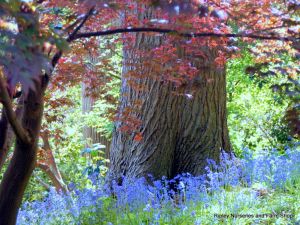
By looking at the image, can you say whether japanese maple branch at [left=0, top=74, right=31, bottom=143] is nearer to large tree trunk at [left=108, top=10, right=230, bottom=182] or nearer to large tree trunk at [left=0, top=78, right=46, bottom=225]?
large tree trunk at [left=0, top=78, right=46, bottom=225]

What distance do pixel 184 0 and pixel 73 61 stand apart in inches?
63.7

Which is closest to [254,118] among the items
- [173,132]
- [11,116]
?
[173,132]

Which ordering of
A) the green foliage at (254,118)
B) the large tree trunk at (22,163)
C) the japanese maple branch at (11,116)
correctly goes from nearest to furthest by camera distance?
the japanese maple branch at (11,116) → the large tree trunk at (22,163) → the green foliage at (254,118)

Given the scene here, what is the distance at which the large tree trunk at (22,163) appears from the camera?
2.94 m

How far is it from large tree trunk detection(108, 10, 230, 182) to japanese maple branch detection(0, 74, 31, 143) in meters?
2.79

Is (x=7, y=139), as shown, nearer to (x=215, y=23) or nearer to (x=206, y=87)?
(x=215, y=23)

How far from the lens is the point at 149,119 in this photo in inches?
223

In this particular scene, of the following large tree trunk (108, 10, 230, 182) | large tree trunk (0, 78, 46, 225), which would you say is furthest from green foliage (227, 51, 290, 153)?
large tree trunk (0, 78, 46, 225)

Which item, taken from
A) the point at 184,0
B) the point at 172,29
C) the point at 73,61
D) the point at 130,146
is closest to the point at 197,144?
the point at 130,146

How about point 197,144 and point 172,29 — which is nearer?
point 172,29

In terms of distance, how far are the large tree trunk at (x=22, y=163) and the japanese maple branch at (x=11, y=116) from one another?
64mm

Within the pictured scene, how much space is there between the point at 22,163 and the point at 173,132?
2.92 meters

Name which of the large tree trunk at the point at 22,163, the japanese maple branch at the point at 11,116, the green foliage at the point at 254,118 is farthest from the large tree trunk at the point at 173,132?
the green foliage at the point at 254,118

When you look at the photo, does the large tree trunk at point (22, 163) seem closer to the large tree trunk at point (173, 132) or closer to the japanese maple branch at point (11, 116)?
the japanese maple branch at point (11, 116)
